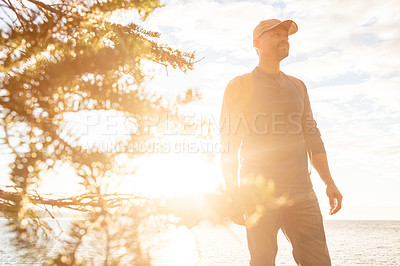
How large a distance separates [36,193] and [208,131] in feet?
4.48

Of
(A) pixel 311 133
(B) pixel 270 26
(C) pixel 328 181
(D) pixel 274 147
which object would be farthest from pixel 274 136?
(B) pixel 270 26

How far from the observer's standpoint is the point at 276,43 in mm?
3246

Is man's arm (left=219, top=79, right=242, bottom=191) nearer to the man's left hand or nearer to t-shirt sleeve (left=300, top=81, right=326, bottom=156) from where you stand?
t-shirt sleeve (left=300, top=81, right=326, bottom=156)

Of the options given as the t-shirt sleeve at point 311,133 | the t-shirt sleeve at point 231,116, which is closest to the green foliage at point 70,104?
the t-shirt sleeve at point 231,116

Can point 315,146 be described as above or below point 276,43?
below

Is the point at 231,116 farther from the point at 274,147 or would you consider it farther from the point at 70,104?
the point at 70,104

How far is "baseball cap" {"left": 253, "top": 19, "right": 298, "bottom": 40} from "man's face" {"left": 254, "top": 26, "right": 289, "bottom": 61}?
1.3 inches

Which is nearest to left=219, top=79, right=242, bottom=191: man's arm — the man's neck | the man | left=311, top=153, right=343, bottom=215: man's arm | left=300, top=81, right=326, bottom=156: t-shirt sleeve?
the man

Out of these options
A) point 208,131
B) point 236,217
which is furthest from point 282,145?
point 236,217

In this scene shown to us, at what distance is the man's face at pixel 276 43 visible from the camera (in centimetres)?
324

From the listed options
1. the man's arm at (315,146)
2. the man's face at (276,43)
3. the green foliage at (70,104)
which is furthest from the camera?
the man's arm at (315,146)

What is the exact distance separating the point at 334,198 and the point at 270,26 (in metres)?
1.65

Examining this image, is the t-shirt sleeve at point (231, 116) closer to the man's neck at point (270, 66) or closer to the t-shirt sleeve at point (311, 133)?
the man's neck at point (270, 66)

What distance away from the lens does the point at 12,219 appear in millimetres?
2598
